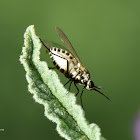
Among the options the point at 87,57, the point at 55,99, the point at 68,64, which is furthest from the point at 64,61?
the point at 87,57

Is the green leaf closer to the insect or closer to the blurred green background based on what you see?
the insect

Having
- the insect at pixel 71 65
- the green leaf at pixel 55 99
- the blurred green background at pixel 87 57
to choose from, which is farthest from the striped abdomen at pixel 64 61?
the blurred green background at pixel 87 57

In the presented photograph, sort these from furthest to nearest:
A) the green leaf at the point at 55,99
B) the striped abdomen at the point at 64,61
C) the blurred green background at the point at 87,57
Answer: the blurred green background at the point at 87,57
the striped abdomen at the point at 64,61
the green leaf at the point at 55,99

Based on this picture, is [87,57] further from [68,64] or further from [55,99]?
[55,99]

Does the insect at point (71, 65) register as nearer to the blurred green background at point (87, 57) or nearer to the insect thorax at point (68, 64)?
the insect thorax at point (68, 64)

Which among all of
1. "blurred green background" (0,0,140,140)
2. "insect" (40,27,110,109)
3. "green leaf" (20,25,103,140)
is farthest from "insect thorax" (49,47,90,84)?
"blurred green background" (0,0,140,140)

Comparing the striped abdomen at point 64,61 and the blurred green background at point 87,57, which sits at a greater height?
the blurred green background at point 87,57
